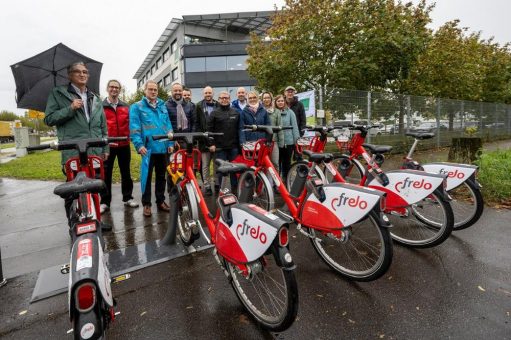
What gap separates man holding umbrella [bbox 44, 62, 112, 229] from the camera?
11.6 ft

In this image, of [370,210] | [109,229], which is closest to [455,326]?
[370,210]

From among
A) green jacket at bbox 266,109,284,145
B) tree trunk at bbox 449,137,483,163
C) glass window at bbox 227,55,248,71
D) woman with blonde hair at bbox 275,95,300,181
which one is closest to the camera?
green jacket at bbox 266,109,284,145

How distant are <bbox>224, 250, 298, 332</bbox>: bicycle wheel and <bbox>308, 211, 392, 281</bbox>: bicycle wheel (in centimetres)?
66

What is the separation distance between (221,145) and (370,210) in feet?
11.8

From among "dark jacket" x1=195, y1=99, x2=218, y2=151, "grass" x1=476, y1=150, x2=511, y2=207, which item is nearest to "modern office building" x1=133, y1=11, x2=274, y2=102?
"dark jacket" x1=195, y1=99, x2=218, y2=151

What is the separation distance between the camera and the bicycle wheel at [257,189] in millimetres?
3803

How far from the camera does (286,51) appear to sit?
11.5 m

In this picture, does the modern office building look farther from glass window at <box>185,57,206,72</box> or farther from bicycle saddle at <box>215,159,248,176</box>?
bicycle saddle at <box>215,159,248,176</box>

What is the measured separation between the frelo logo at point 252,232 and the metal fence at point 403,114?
232 inches

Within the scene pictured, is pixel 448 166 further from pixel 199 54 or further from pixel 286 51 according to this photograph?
pixel 199 54

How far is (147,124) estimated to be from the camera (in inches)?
182

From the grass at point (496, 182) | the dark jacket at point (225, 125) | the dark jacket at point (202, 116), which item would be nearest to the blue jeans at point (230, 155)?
the dark jacket at point (225, 125)

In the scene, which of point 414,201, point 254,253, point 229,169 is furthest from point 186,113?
point 254,253

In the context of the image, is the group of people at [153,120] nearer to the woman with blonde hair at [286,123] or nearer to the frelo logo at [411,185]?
the woman with blonde hair at [286,123]
